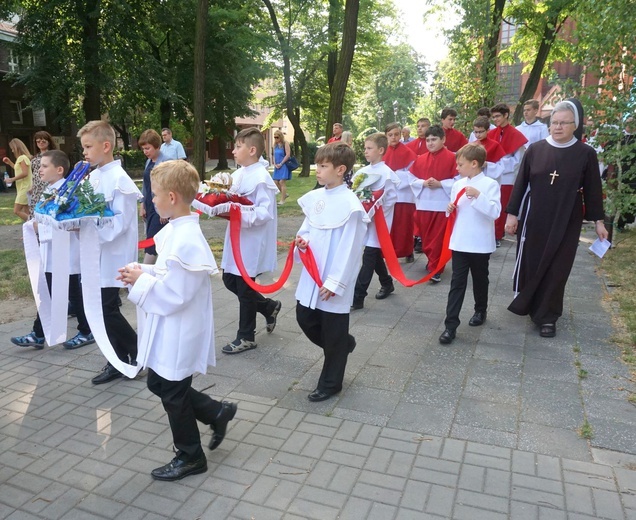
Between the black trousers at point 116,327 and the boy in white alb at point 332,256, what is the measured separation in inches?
59.1

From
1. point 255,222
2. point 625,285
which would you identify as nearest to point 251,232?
point 255,222

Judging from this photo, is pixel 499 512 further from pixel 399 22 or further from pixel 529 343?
pixel 399 22

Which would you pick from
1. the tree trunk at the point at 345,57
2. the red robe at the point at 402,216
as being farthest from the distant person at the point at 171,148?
the red robe at the point at 402,216

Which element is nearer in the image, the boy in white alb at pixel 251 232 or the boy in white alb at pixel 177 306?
the boy in white alb at pixel 177 306

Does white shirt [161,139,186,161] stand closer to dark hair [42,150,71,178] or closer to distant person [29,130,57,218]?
distant person [29,130,57,218]

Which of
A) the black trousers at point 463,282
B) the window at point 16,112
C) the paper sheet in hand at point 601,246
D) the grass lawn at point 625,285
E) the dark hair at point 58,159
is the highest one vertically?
the window at point 16,112

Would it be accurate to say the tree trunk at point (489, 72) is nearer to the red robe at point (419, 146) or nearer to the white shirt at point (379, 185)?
the red robe at point (419, 146)

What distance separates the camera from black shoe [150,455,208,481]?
3143 millimetres

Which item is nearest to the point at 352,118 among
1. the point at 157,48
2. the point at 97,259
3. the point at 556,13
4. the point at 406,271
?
the point at 157,48

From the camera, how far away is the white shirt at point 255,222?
15.9ft

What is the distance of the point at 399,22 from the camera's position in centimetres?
4272

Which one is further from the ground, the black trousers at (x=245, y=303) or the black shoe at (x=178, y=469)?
the black trousers at (x=245, y=303)

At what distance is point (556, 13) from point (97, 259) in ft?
57.5

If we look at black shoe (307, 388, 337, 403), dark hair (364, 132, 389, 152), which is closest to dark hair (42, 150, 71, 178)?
black shoe (307, 388, 337, 403)
